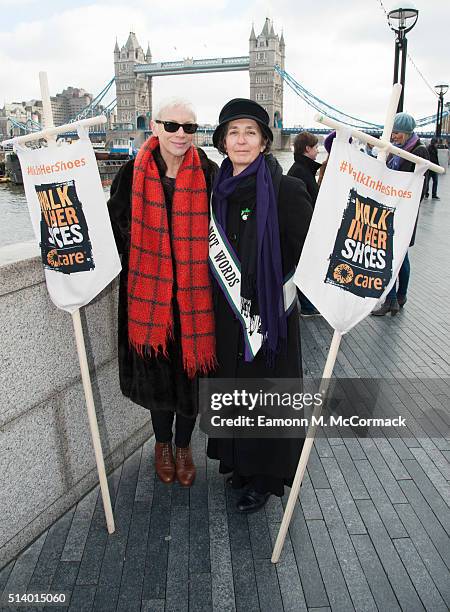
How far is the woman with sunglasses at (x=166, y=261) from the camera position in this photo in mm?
2115

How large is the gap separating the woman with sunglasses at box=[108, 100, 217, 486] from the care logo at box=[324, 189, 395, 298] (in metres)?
0.57

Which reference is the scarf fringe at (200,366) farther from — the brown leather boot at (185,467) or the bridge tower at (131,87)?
the bridge tower at (131,87)

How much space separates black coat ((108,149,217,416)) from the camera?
2262 millimetres

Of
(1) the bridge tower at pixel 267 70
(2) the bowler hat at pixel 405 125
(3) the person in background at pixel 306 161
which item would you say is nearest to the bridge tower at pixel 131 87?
(1) the bridge tower at pixel 267 70

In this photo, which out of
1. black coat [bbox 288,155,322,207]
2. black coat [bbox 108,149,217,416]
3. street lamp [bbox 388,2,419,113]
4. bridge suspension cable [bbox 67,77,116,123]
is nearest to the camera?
black coat [bbox 108,149,217,416]

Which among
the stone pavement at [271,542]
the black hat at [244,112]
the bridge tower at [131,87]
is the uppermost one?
the bridge tower at [131,87]

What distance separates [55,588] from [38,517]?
1.14 feet

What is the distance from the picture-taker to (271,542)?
2266 millimetres

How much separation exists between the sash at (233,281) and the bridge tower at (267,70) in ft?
268

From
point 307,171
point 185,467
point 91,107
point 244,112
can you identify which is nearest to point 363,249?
point 244,112

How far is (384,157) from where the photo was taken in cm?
184

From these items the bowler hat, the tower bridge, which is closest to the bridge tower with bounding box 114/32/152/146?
the tower bridge

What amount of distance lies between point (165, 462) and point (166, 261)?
109 cm

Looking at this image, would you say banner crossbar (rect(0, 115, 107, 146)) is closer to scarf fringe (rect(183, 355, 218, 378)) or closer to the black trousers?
scarf fringe (rect(183, 355, 218, 378))
